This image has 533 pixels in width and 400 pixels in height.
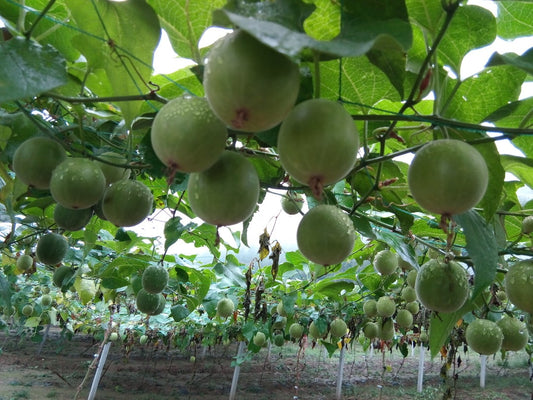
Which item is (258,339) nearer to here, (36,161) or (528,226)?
(528,226)

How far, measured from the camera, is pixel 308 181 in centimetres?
79

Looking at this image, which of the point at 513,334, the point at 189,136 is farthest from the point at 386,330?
the point at 189,136

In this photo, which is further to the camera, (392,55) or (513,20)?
(513,20)

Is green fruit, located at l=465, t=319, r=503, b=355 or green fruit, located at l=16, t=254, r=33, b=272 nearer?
green fruit, located at l=465, t=319, r=503, b=355

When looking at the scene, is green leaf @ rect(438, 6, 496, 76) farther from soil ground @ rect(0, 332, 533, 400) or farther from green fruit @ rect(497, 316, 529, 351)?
soil ground @ rect(0, 332, 533, 400)

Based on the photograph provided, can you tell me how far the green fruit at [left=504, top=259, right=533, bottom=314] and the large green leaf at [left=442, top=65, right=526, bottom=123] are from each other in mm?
544

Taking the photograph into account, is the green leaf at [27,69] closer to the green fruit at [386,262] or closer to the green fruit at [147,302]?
the green fruit at [386,262]

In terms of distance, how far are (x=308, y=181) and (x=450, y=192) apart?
10.9 inches

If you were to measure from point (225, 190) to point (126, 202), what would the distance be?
0.57 m

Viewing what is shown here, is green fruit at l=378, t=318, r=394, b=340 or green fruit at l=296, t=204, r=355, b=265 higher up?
green fruit at l=296, t=204, r=355, b=265

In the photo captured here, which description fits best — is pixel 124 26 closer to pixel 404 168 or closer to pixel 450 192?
pixel 450 192

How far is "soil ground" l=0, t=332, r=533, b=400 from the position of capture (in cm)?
1261

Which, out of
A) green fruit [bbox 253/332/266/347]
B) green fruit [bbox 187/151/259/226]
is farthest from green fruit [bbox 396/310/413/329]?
green fruit [bbox 187/151/259/226]

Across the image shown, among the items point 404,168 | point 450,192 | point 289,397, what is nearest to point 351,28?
point 450,192
